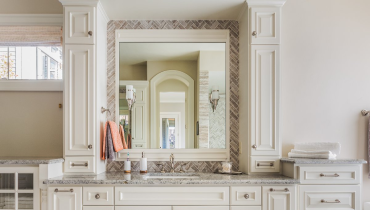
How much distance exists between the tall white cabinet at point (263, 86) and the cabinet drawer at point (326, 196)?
0.31 meters

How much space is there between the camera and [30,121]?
2715 mm

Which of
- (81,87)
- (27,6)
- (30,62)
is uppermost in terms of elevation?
(27,6)

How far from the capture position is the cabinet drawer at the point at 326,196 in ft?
7.25

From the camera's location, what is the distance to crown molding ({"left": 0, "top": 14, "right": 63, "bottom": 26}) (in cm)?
270

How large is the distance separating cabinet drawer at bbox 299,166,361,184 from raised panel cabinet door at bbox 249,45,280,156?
312mm

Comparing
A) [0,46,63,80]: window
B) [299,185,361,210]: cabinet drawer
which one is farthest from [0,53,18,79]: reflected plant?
[299,185,361,210]: cabinet drawer

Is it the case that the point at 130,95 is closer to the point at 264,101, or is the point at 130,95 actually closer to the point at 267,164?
the point at 264,101

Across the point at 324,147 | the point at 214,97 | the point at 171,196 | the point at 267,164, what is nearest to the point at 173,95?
the point at 214,97

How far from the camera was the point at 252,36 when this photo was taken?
2428mm

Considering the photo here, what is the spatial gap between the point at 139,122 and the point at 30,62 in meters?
1.27

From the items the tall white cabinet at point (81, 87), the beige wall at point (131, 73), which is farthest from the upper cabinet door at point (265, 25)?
the tall white cabinet at point (81, 87)

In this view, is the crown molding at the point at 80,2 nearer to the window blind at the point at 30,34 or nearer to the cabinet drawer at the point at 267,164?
the window blind at the point at 30,34

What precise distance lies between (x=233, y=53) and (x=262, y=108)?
0.68m

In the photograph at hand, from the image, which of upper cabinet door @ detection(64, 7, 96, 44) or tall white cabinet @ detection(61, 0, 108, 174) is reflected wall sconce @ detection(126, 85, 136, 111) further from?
upper cabinet door @ detection(64, 7, 96, 44)
